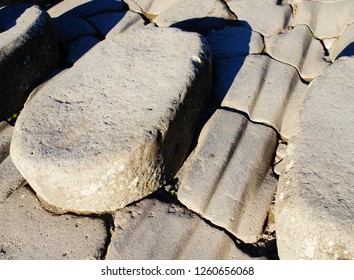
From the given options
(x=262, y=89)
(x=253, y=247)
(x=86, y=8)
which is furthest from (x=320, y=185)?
(x=86, y=8)

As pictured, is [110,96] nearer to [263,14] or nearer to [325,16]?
[263,14]

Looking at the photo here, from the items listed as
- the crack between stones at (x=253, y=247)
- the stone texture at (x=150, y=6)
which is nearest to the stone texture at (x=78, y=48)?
the stone texture at (x=150, y=6)

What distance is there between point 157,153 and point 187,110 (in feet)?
0.81

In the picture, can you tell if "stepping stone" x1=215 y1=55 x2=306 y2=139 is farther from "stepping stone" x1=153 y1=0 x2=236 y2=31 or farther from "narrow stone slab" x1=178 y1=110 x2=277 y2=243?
"stepping stone" x1=153 y1=0 x2=236 y2=31

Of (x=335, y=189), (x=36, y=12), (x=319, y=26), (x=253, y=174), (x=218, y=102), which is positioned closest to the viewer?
(x=335, y=189)

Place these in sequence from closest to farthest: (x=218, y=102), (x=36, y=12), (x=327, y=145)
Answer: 1. (x=327, y=145)
2. (x=218, y=102)
3. (x=36, y=12)

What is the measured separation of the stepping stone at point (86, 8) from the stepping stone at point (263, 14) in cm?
61

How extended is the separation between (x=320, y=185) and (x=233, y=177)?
357 mm

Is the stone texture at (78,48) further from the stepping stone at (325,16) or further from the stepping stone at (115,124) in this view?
the stepping stone at (325,16)

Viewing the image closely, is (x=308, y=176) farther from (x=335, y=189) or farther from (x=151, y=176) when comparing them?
(x=151, y=176)

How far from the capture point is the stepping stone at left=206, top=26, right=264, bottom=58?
224 cm

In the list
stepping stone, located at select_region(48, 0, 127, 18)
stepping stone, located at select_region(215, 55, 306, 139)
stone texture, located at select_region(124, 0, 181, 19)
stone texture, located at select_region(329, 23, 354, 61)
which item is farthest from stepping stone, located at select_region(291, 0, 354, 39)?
stepping stone, located at select_region(48, 0, 127, 18)
